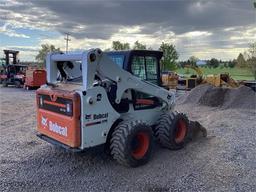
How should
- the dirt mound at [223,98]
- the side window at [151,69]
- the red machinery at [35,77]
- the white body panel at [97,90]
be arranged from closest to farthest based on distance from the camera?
the white body panel at [97,90]
the side window at [151,69]
the dirt mound at [223,98]
the red machinery at [35,77]

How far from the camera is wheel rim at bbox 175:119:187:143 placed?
6.80m

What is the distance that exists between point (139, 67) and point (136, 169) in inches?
81.1

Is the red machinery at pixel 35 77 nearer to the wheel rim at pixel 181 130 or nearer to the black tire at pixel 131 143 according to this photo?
the wheel rim at pixel 181 130

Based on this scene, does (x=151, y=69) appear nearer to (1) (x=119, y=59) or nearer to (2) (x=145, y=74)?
(2) (x=145, y=74)

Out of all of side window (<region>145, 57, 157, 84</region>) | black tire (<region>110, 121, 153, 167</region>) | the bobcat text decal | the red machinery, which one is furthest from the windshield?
the red machinery

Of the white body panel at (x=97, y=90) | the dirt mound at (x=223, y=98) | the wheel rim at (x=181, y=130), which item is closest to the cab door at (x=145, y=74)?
the white body panel at (x=97, y=90)

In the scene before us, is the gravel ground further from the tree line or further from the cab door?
the tree line

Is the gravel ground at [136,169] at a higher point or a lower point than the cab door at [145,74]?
lower

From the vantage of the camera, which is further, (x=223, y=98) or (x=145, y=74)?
(x=223, y=98)

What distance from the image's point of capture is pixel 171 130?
255 inches

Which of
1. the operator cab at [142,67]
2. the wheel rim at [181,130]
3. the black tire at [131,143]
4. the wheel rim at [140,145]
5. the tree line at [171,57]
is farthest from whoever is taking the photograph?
the tree line at [171,57]

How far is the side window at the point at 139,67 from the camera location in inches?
251

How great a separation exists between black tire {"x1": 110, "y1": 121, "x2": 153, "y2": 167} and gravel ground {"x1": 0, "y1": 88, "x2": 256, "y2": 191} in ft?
0.58

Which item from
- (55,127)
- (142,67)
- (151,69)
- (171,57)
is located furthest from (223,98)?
(171,57)
